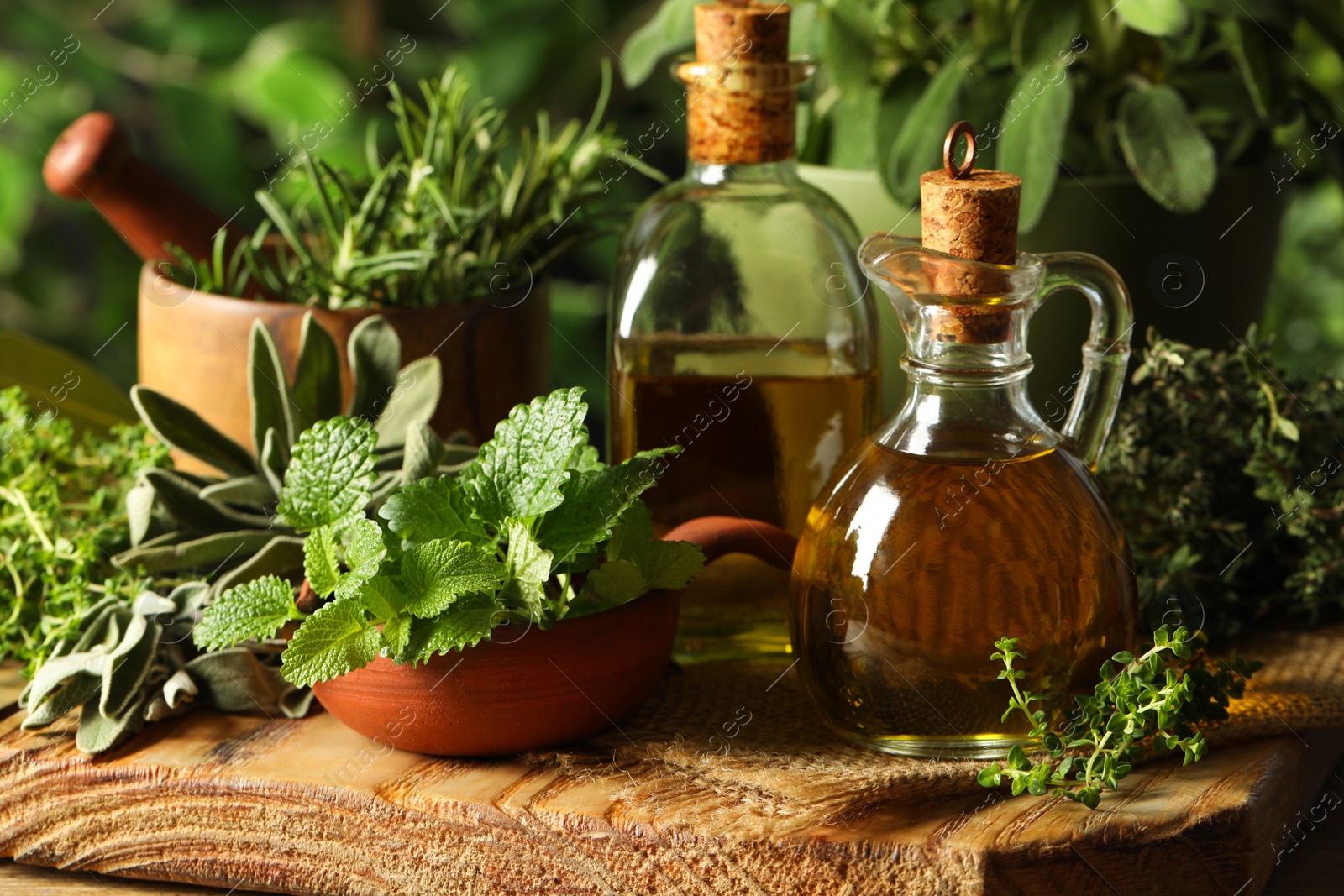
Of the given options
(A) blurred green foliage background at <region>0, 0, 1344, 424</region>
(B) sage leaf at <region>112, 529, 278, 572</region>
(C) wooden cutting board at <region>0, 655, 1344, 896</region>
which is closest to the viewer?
(C) wooden cutting board at <region>0, 655, 1344, 896</region>

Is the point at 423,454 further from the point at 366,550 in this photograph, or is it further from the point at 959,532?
the point at 959,532

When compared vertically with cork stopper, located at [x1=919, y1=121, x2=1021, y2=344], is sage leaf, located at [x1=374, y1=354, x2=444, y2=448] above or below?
below

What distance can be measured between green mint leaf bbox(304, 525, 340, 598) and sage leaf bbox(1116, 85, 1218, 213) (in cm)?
42

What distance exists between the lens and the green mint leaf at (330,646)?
1.57 ft


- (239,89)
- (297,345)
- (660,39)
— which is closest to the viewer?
(297,345)

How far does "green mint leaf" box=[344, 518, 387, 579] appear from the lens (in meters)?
0.48

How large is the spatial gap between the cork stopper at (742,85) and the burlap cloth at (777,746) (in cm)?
25

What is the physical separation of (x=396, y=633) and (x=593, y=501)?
89 mm

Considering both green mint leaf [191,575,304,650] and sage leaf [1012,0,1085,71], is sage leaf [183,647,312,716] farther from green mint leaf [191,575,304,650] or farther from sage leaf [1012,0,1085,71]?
sage leaf [1012,0,1085,71]

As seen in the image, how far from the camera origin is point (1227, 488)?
2.10 ft

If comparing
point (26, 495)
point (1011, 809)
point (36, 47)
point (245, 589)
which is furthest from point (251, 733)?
point (36, 47)

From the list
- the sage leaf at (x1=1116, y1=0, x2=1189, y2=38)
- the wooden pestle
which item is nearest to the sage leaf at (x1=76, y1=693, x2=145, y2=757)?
the wooden pestle

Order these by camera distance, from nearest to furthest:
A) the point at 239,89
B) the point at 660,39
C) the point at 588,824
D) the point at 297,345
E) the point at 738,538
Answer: the point at 588,824, the point at 738,538, the point at 297,345, the point at 660,39, the point at 239,89

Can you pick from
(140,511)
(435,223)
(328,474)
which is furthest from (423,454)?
(435,223)
